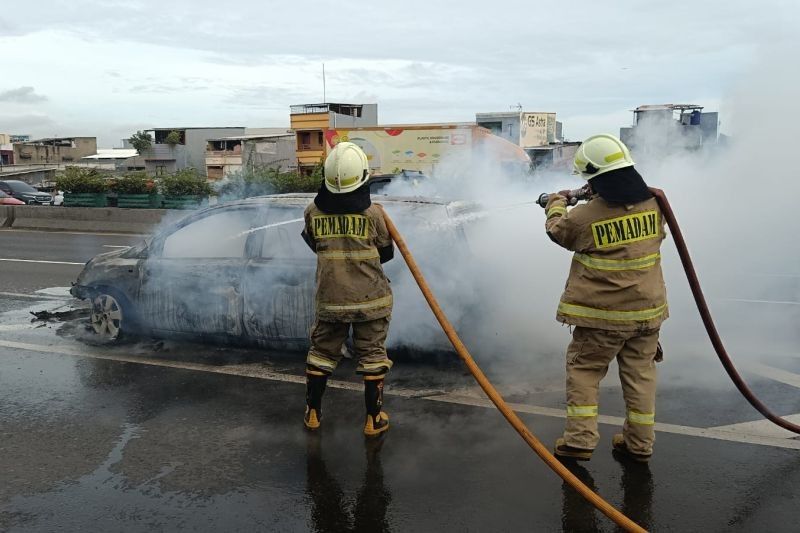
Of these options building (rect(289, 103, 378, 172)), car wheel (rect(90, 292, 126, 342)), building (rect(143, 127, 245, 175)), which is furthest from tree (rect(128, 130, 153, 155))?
car wheel (rect(90, 292, 126, 342))

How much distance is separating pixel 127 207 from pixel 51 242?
378 cm

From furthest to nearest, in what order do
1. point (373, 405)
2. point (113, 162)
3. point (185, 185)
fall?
point (113, 162), point (185, 185), point (373, 405)

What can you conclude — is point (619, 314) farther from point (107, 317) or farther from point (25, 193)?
point (25, 193)

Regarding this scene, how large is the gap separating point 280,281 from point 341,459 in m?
1.99

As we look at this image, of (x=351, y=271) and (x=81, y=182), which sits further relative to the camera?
(x=81, y=182)

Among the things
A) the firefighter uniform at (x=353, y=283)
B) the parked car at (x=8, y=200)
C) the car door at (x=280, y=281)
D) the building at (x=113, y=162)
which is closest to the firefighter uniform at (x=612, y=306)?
the firefighter uniform at (x=353, y=283)

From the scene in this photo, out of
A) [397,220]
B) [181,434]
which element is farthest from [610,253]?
[181,434]

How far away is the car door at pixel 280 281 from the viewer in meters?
5.62

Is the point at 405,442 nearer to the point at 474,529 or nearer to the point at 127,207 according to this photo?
the point at 474,529

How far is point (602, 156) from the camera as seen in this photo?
374 cm

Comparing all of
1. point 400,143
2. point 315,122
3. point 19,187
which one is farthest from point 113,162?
point 400,143

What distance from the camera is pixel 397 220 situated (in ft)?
18.1

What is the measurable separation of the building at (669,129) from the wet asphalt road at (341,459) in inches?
91.5

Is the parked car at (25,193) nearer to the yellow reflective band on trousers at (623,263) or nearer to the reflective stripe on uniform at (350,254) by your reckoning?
the reflective stripe on uniform at (350,254)
